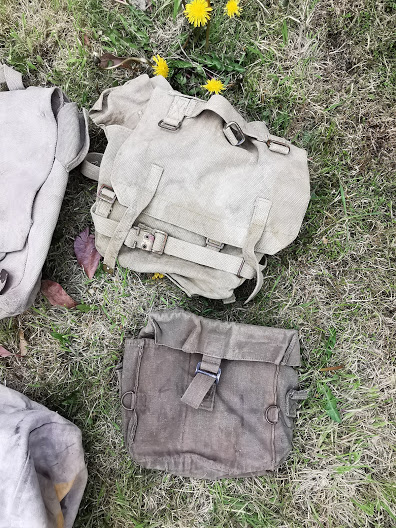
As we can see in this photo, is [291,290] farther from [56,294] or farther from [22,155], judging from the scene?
[22,155]

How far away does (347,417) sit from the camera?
2.59 m

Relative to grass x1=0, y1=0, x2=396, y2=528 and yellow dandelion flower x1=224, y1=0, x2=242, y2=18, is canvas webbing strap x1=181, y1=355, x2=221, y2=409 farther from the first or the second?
yellow dandelion flower x1=224, y1=0, x2=242, y2=18

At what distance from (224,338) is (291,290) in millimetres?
556

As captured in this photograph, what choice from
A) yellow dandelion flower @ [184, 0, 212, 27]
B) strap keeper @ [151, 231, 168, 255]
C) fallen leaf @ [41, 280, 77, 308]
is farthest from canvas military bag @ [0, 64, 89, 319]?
yellow dandelion flower @ [184, 0, 212, 27]

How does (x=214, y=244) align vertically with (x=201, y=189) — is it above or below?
below

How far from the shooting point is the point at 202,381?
2.35m

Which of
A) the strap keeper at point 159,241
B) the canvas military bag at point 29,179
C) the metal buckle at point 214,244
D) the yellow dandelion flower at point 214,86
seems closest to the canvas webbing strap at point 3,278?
the canvas military bag at point 29,179

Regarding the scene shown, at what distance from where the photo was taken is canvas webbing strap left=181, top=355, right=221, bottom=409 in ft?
7.59

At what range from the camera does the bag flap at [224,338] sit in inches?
93.6

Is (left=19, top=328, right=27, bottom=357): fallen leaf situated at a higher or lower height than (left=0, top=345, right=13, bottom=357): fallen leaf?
higher

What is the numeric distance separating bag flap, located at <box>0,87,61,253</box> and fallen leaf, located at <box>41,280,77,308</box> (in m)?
0.44

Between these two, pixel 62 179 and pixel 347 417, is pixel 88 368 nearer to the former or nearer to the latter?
pixel 62 179

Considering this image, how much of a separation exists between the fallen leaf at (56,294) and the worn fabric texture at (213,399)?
0.57 metres

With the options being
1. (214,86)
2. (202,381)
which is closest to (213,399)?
(202,381)
